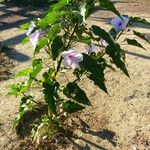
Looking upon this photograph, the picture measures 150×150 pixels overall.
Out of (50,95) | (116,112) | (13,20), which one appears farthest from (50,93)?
(13,20)

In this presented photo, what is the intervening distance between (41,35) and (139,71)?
2035 mm

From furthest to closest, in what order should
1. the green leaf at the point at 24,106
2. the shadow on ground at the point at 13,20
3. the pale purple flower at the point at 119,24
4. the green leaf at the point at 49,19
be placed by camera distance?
the shadow on ground at the point at 13,20
the green leaf at the point at 24,106
the pale purple flower at the point at 119,24
the green leaf at the point at 49,19

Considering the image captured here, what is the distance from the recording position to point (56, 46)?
2.70m

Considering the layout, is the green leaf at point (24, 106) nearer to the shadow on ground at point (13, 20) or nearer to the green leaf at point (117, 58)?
the green leaf at point (117, 58)

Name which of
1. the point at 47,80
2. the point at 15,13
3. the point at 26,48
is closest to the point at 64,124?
the point at 47,80

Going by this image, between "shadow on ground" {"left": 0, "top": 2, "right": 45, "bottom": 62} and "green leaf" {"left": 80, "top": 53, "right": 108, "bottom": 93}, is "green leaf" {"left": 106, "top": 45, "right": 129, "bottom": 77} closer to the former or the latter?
"green leaf" {"left": 80, "top": 53, "right": 108, "bottom": 93}

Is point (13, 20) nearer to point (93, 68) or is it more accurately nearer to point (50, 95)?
point (50, 95)

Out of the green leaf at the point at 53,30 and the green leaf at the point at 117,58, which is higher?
the green leaf at the point at 53,30

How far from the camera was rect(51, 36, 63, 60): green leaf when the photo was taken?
2648 mm

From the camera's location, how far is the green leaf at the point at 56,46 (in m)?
2.65

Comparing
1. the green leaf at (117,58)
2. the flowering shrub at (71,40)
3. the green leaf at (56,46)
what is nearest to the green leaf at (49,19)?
the flowering shrub at (71,40)

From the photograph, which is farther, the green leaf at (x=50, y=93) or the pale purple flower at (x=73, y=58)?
the green leaf at (x=50, y=93)

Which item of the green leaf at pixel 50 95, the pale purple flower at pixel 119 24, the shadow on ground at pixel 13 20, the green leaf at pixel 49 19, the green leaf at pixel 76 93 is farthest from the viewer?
the shadow on ground at pixel 13 20

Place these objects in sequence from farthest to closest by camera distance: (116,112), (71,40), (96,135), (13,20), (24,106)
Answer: (13,20) → (116,112) → (96,135) → (24,106) → (71,40)
